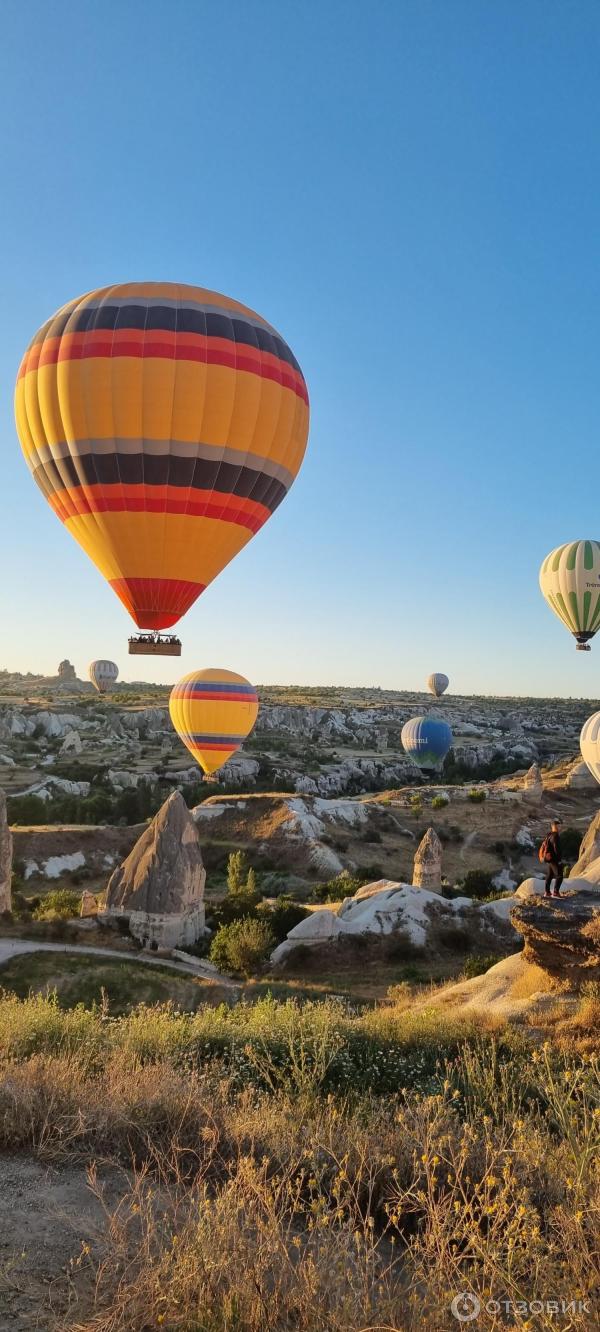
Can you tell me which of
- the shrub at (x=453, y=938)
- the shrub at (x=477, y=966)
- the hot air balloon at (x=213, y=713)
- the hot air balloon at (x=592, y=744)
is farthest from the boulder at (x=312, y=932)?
the hot air balloon at (x=213, y=713)

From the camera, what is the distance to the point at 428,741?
5969cm

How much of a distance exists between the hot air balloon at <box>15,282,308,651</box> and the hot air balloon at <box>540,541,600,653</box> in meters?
26.0

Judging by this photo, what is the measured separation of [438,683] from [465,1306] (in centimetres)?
9011

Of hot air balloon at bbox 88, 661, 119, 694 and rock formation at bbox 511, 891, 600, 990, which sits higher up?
hot air balloon at bbox 88, 661, 119, 694

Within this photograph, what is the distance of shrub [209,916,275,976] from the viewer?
75.0 ft

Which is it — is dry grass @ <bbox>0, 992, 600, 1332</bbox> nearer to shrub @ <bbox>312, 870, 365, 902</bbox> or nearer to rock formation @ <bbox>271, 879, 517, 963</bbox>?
rock formation @ <bbox>271, 879, 517, 963</bbox>

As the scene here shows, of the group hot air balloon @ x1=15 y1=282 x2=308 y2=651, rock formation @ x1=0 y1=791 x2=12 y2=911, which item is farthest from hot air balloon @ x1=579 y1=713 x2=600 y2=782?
rock formation @ x1=0 y1=791 x2=12 y2=911

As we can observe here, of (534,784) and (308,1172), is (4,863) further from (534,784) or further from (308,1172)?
(534,784)

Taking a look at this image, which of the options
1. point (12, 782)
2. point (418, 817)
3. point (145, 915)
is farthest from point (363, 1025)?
point (12, 782)

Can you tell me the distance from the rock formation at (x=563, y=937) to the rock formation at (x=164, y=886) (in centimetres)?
1561

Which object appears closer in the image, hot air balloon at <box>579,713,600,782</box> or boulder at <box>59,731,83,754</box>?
hot air balloon at <box>579,713,600,782</box>

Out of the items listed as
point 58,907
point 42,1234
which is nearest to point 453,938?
point 58,907

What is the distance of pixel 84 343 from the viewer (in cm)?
1694

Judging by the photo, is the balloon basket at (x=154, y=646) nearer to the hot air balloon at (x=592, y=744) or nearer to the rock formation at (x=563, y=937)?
the rock formation at (x=563, y=937)
